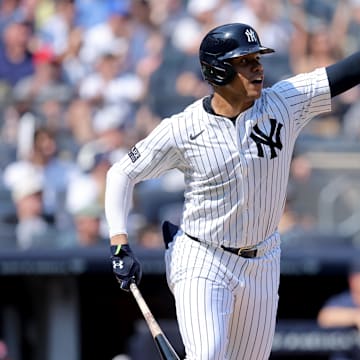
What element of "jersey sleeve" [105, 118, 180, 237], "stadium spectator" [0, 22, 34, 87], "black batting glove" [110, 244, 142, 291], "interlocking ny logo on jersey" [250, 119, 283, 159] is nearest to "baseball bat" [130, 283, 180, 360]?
"black batting glove" [110, 244, 142, 291]

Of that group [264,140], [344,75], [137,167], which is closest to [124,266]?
[137,167]

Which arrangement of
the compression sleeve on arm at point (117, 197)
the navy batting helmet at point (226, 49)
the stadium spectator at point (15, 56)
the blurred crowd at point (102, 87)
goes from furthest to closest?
the stadium spectator at point (15, 56) → the blurred crowd at point (102, 87) → the compression sleeve on arm at point (117, 197) → the navy batting helmet at point (226, 49)

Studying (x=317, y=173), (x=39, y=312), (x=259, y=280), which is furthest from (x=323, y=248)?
(x=259, y=280)

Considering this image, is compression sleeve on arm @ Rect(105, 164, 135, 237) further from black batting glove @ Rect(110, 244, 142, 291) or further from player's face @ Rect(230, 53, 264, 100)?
player's face @ Rect(230, 53, 264, 100)

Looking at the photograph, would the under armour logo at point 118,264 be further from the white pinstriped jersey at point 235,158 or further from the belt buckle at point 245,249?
the belt buckle at point 245,249

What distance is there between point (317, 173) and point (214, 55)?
431cm

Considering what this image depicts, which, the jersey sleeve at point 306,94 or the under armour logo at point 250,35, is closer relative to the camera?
the under armour logo at point 250,35

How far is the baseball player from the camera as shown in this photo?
471 cm

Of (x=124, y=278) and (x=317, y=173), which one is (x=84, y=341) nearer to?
(x=317, y=173)

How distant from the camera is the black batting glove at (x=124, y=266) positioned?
4766 mm

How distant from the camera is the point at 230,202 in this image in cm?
478

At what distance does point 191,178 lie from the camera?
4.87 metres

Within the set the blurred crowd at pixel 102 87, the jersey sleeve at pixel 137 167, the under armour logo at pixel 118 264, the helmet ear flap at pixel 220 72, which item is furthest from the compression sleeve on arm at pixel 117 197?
the blurred crowd at pixel 102 87

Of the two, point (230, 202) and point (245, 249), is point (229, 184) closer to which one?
point (230, 202)
